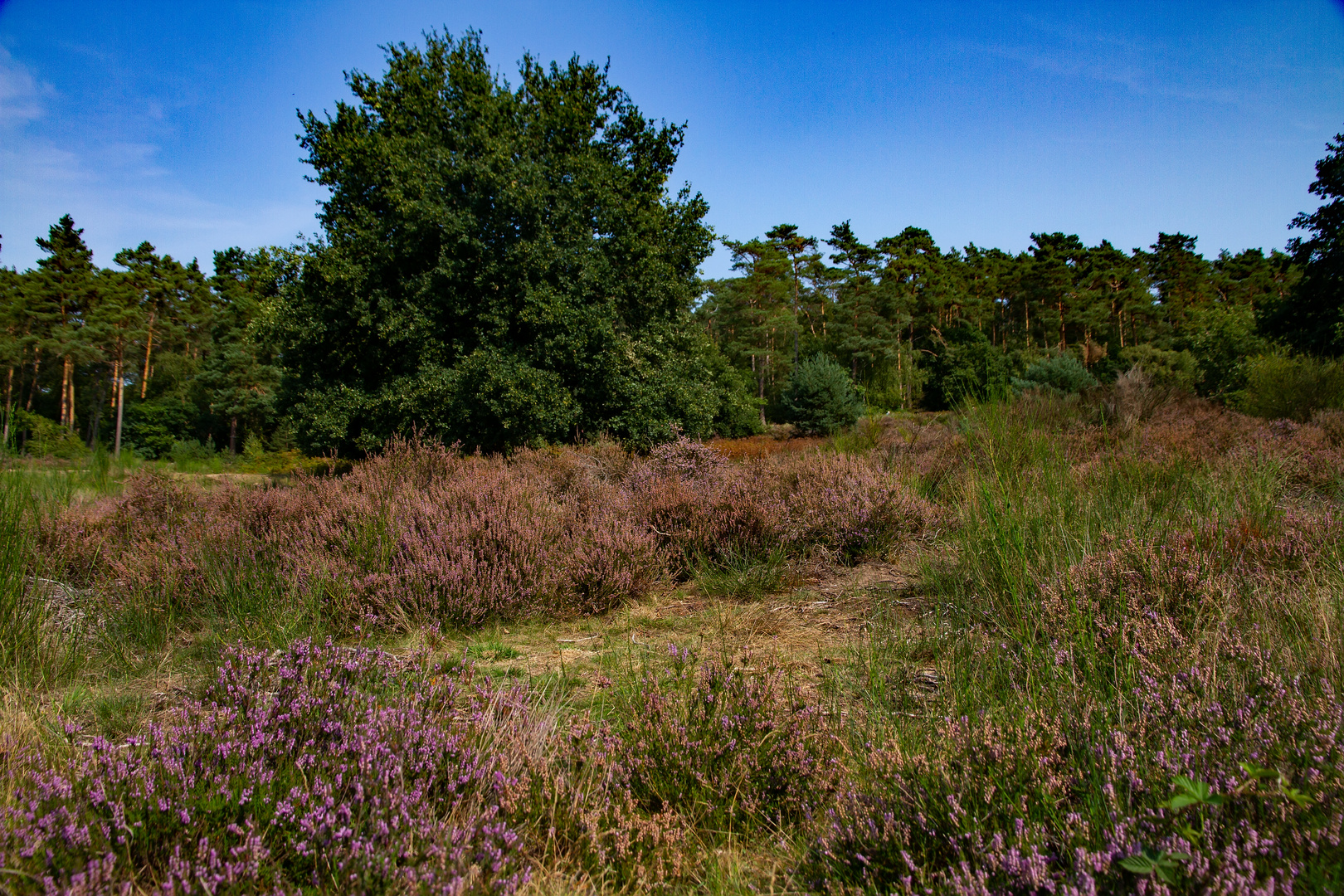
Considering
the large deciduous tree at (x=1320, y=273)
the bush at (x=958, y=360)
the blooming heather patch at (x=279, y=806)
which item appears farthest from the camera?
the bush at (x=958, y=360)

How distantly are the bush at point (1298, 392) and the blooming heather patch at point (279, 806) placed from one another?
1267cm

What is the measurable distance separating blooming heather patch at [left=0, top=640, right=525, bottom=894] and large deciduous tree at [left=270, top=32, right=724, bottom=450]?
11.3 m

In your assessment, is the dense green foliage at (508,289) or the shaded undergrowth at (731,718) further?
the dense green foliage at (508,289)

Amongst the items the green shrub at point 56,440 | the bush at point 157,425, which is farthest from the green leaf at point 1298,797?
the bush at point 157,425

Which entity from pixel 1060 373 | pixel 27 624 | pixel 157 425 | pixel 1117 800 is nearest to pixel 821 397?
pixel 1060 373

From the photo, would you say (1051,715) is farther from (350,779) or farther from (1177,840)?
(350,779)

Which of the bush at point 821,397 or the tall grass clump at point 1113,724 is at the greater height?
the bush at point 821,397

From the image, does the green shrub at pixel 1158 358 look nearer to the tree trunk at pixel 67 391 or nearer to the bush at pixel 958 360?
the bush at pixel 958 360

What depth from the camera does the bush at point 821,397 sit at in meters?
28.3

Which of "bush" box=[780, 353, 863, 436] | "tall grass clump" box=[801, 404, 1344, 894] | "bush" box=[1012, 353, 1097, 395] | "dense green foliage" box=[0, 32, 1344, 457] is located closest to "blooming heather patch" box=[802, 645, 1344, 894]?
"tall grass clump" box=[801, 404, 1344, 894]

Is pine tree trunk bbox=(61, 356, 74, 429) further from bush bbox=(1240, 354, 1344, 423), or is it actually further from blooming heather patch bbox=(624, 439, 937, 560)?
bush bbox=(1240, 354, 1344, 423)

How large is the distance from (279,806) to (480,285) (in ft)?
47.5

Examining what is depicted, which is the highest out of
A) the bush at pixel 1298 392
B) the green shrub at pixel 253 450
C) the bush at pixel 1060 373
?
the bush at pixel 1060 373

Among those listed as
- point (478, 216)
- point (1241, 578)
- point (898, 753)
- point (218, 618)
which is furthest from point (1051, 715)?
point (478, 216)
